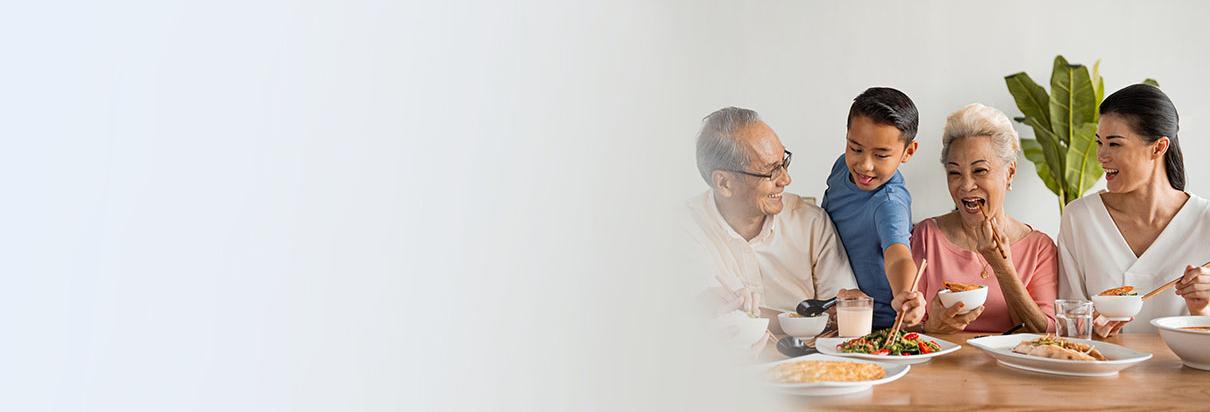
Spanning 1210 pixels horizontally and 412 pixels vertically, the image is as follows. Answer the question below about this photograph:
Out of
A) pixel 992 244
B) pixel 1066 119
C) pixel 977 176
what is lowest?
pixel 992 244

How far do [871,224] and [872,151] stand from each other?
11cm

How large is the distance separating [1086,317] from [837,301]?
0.88 ft

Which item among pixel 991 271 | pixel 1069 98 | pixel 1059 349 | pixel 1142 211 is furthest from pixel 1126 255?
pixel 1069 98

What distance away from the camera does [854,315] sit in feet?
2.90

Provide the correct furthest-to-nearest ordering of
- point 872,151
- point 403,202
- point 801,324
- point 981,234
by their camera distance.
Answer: point 981,234 < point 872,151 < point 801,324 < point 403,202

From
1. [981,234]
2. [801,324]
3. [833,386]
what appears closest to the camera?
[833,386]

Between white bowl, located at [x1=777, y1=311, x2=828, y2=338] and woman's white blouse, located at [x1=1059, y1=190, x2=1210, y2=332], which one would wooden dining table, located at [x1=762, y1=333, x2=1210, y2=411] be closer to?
white bowl, located at [x1=777, y1=311, x2=828, y2=338]

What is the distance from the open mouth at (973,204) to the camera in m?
1.25

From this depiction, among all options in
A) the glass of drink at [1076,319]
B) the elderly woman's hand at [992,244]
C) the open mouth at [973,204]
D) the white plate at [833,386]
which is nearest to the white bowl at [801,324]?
the white plate at [833,386]

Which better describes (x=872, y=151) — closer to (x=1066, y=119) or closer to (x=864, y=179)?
(x=864, y=179)

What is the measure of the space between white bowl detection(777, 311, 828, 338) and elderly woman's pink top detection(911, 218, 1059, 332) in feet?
1.58

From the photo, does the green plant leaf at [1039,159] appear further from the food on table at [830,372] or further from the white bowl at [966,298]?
the food on table at [830,372]

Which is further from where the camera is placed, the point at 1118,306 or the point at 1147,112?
the point at 1147,112

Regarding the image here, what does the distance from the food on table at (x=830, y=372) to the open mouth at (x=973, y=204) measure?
0.64m
